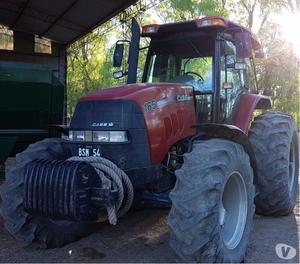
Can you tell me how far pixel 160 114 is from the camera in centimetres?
475

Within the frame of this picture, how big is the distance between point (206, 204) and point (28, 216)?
1872mm

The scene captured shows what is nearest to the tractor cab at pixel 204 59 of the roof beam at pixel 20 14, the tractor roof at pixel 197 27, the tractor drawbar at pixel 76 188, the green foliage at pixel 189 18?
the tractor roof at pixel 197 27

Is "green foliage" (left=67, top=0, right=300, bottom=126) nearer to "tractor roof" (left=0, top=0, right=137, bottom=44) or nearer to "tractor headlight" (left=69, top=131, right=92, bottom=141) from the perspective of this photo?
"tractor roof" (left=0, top=0, right=137, bottom=44)

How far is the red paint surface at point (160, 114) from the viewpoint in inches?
181

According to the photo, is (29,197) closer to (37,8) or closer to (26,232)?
(26,232)

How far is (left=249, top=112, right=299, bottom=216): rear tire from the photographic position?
568 cm

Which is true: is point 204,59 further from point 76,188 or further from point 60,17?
point 60,17

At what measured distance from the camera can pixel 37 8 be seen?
12.4m

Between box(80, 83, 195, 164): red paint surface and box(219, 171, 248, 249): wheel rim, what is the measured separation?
0.74 m

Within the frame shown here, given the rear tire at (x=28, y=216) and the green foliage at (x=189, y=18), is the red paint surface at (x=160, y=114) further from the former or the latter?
the green foliage at (x=189, y=18)

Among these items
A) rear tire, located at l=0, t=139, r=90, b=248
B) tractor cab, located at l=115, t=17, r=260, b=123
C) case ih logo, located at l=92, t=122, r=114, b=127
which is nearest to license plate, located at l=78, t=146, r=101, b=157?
case ih logo, located at l=92, t=122, r=114, b=127

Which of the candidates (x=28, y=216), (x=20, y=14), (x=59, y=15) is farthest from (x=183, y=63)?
(x=20, y=14)

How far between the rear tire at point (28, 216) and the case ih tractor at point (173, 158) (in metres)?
0.01

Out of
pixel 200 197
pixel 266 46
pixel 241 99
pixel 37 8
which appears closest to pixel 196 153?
pixel 200 197
